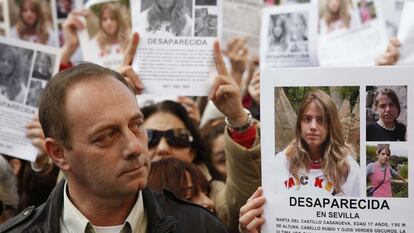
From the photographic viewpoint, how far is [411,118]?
208cm

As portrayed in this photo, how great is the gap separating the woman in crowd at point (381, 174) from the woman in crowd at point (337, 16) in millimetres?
1914

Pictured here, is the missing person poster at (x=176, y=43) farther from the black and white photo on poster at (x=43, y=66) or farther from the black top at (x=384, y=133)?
the black top at (x=384, y=133)

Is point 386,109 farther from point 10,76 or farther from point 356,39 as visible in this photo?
point 10,76

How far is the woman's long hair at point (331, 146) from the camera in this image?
2.14m

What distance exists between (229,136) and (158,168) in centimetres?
40

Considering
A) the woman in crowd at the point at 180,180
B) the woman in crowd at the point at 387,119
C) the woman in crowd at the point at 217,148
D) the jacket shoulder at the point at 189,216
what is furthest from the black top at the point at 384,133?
the woman in crowd at the point at 217,148

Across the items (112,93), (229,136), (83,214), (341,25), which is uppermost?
(341,25)

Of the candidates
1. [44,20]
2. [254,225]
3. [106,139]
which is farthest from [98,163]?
[44,20]

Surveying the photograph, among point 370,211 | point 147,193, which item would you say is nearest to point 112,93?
point 147,193

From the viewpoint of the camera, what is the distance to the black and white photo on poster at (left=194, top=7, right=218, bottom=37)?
316cm

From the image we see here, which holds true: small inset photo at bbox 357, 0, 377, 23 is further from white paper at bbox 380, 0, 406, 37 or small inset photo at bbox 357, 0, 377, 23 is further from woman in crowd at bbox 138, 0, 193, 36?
woman in crowd at bbox 138, 0, 193, 36

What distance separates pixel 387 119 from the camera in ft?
6.86

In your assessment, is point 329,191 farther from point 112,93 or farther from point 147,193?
point 112,93

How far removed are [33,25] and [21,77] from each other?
0.68 m
